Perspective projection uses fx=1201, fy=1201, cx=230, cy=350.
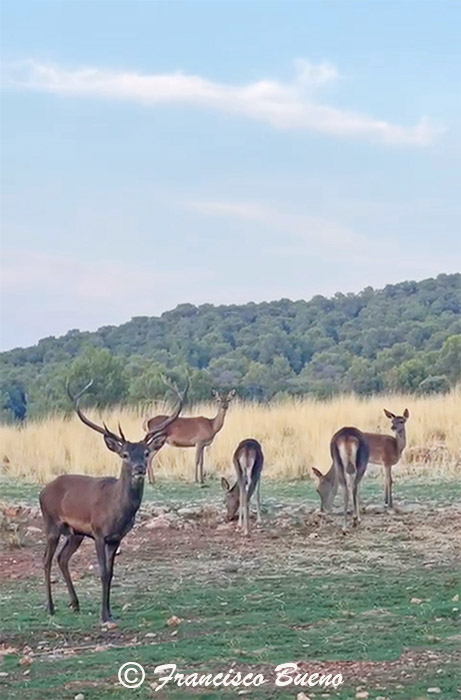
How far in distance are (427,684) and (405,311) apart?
1634 inches

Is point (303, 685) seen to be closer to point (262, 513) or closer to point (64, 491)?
point (64, 491)

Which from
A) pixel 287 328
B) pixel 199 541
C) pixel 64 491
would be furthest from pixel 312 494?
pixel 287 328

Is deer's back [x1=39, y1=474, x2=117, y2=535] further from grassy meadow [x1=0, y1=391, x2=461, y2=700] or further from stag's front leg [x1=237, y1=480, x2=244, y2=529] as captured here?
stag's front leg [x1=237, y1=480, x2=244, y2=529]

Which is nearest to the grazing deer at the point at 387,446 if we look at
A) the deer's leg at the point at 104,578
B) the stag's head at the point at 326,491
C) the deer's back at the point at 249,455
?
the stag's head at the point at 326,491

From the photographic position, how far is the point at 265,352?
128 ft

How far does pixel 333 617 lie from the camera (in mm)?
7473

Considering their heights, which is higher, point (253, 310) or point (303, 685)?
point (253, 310)

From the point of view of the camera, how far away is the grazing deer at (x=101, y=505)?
26.7ft

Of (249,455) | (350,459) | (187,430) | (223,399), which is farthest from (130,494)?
(223,399)

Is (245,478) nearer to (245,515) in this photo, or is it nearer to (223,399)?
(245,515)

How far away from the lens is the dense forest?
28.1m

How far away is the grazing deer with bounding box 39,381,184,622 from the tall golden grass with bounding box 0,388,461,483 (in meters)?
6.89

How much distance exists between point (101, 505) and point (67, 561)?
63cm

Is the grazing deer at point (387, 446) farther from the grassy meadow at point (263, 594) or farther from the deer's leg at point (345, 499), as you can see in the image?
the deer's leg at point (345, 499)
